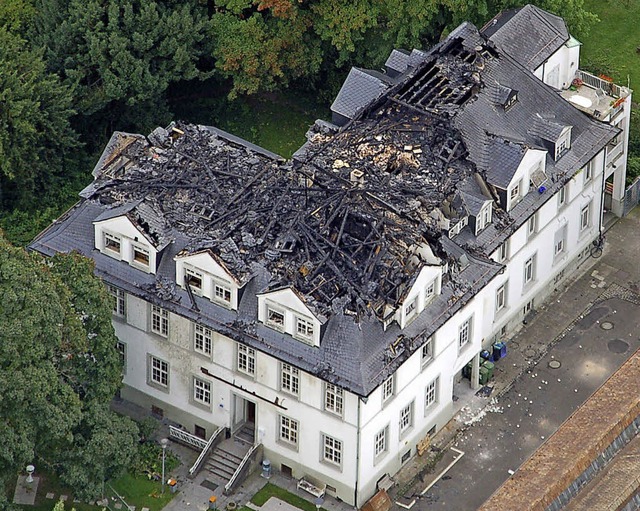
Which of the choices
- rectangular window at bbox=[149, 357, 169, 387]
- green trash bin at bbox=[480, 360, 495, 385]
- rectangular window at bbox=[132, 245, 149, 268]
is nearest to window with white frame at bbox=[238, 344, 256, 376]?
rectangular window at bbox=[149, 357, 169, 387]

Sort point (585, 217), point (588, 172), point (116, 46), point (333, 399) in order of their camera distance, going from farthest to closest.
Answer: point (116, 46)
point (585, 217)
point (588, 172)
point (333, 399)

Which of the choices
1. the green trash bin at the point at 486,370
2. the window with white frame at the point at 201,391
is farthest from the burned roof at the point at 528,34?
the window with white frame at the point at 201,391

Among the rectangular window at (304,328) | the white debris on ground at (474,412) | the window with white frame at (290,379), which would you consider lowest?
the white debris on ground at (474,412)

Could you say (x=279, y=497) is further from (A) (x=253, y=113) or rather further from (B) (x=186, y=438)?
(A) (x=253, y=113)

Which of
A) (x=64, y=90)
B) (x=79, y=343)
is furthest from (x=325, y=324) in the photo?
(x=64, y=90)

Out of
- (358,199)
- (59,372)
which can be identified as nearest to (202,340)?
(59,372)

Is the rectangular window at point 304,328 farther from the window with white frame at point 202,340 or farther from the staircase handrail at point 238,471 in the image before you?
the staircase handrail at point 238,471

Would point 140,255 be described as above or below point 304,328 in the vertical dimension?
→ below
